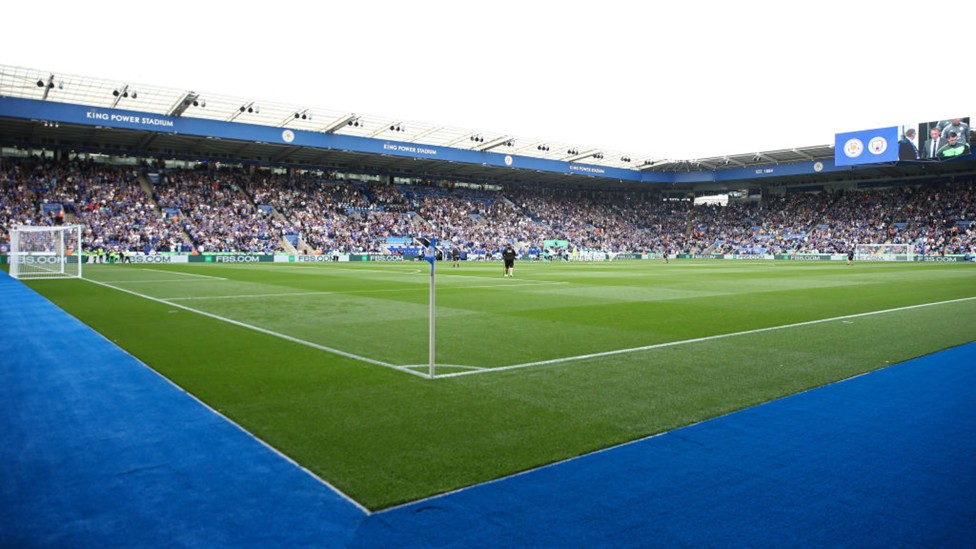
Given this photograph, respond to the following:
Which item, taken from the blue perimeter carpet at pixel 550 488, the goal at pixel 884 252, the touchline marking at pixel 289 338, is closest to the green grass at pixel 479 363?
the touchline marking at pixel 289 338

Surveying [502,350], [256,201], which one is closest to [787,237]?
[256,201]

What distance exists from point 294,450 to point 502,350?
16.8 ft

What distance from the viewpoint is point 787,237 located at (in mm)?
71750

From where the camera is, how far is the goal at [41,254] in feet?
91.7

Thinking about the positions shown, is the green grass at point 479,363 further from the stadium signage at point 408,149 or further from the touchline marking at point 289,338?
the stadium signage at point 408,149

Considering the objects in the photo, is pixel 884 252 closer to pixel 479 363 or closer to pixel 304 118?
pixel 304 118

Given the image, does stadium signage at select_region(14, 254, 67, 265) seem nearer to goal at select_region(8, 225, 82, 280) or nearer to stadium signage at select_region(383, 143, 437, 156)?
goal at select_region(8, 225, 82, 280)

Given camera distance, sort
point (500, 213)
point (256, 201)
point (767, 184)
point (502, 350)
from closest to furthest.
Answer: point (502, 350) → point (256, 201) → point (500, 213) → point (767, 184)

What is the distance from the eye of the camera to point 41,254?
3170cm

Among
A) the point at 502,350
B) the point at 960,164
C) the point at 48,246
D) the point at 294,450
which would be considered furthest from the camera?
the point at 960,164

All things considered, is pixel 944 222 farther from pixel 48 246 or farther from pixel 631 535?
pixel 48 246

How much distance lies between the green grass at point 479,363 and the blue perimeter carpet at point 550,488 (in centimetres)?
36

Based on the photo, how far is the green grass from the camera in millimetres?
5184

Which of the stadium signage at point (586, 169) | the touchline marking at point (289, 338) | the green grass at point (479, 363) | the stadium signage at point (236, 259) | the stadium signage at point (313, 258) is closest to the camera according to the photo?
the green grass at point (479, 363)
